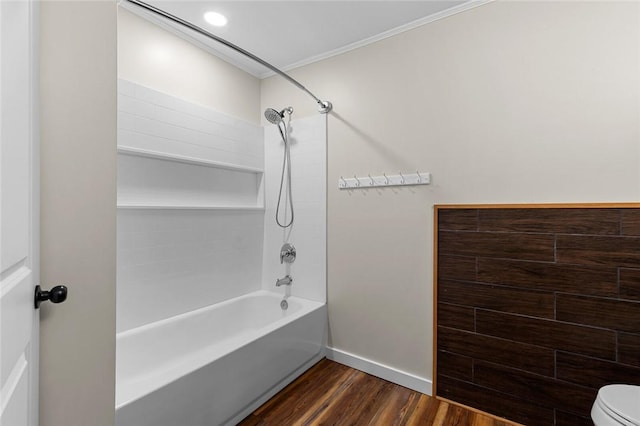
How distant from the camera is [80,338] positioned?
3.08 ft

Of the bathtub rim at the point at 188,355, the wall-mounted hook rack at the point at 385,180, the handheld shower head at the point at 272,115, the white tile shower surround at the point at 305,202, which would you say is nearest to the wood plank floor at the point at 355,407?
the bathtub rim at the point at 188,355

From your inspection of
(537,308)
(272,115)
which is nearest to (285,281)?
(272,115)

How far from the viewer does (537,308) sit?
168cm

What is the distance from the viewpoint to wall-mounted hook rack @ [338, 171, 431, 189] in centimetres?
205

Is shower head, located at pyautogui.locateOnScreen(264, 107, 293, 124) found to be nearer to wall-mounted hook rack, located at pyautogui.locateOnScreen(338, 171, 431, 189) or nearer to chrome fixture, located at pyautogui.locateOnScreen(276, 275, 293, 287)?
wall-mounted hook rack, located at pyautogui.locateOnScreen(338, 171, 431, 189)

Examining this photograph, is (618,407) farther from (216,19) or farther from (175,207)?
(216,19)

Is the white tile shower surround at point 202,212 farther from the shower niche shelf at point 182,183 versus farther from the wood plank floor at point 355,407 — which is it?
the wood plank floor at point 355,407

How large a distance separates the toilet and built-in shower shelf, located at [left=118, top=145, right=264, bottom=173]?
262 cm

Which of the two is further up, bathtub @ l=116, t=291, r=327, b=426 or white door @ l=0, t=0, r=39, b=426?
white door @ l=0, t=0, r=39, b=426

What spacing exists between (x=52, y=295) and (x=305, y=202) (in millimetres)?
1939

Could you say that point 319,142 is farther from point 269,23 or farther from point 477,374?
point 477,374

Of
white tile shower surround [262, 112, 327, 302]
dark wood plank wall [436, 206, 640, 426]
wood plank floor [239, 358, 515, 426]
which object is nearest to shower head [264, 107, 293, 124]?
white tile shower surround [262, 112, 327, 302]

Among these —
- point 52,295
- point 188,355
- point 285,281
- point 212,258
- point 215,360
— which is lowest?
point 188,355

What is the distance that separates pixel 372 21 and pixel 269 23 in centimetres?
73
